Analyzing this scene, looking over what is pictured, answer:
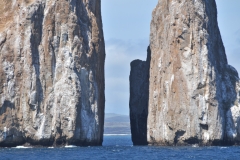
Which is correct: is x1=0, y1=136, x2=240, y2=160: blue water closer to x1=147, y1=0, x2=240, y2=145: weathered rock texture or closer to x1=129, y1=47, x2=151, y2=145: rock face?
x1=147, y1=0, x2=240, y2=145: weathered rock texture

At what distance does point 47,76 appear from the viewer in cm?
8500

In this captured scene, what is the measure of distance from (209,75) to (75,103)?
1485 centimetres

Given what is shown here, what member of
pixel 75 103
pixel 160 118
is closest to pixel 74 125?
pixel 75 103

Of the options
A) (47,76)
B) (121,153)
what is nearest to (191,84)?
(121,153)

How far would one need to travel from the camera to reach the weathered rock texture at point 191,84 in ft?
272

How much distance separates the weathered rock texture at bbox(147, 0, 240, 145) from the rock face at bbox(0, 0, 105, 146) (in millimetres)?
7722

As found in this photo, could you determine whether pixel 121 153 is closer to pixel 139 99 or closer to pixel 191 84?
pixel 191 84

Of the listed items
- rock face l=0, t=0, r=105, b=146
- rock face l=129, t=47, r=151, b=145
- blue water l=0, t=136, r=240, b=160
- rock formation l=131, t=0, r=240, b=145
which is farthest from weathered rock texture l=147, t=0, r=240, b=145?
rock face l=129, t=47, r=151, b=145

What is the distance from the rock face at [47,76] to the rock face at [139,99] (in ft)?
38.9

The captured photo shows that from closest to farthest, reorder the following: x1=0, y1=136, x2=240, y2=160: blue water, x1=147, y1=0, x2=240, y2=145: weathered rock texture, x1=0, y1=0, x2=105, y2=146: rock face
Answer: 1. x1=0, y1=136, x2=240, y2=160: blue water
2. x1=147, y1=0, x2=240, y2=145: weathered rock texture
3. x1=0, y1=0, x2=105, y2=146: rock face

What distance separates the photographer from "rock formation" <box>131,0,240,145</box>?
82938mm

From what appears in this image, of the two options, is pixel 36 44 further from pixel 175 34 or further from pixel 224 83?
pixel 224 83

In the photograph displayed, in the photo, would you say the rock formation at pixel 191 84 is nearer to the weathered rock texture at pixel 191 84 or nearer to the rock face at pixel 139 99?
the weathered rock texture at pixel 191 84

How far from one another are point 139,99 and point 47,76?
19.4 m
